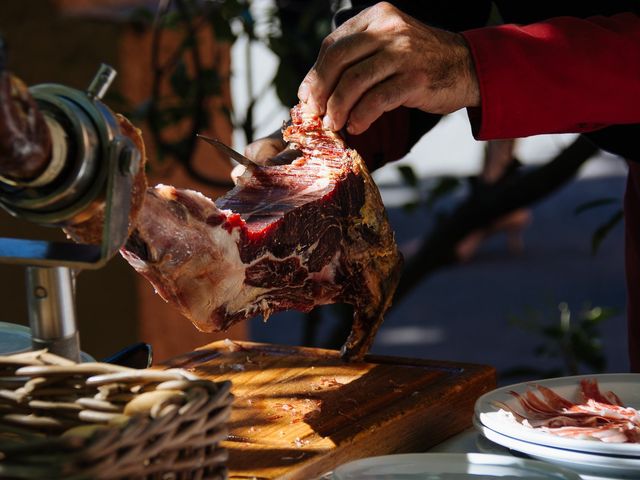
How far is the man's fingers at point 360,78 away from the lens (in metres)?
2.05

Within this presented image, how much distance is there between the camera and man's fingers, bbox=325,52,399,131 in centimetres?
205

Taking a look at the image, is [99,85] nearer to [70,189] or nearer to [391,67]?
[70,189]

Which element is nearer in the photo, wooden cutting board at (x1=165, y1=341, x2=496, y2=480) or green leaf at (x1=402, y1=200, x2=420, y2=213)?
wooden cutting board at (x1=165, y1=341, x2=496, y2=480)

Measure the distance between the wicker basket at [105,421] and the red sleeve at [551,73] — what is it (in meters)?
0.99

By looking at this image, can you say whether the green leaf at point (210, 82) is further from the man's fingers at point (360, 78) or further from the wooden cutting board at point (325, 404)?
the man's fingers at point (360, 78)

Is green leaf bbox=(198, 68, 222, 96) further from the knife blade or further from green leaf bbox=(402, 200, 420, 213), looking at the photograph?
the knife blade

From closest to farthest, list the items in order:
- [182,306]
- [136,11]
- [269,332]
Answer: [182,306] < [136,11] < [269,332]

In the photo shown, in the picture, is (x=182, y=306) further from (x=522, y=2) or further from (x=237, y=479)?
(x=522, y=2)

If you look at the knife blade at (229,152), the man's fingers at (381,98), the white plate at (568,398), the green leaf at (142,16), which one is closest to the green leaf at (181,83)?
the green leaf at (142,16)

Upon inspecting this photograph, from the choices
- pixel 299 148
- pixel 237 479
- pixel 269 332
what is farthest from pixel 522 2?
pixel 269 332

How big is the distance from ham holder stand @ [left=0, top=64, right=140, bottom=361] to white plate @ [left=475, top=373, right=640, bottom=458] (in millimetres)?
729

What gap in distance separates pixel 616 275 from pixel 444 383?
789cm

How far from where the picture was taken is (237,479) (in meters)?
1.69

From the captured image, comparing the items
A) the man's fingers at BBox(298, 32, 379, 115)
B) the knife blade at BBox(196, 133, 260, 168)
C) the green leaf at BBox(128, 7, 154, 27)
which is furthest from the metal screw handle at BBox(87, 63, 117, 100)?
the green leaf at BBox(128, 7, 154, 27)
